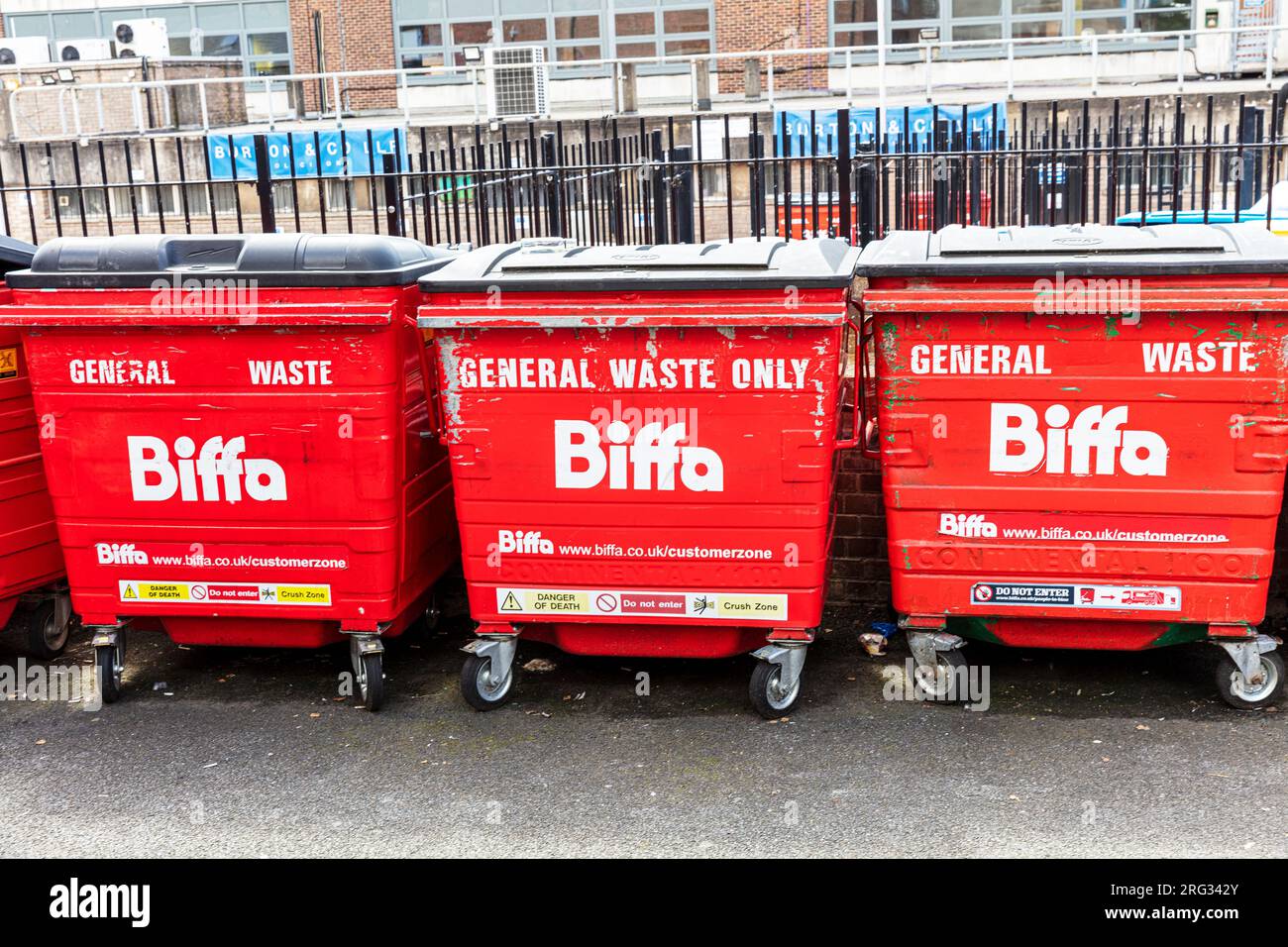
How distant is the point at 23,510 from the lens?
18.0 ft

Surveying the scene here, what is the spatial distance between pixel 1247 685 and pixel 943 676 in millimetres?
1033

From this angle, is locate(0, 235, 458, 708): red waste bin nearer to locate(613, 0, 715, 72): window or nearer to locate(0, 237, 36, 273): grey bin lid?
locate(0, 237, 36, 273): grey bin lid

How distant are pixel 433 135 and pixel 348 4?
783 cm

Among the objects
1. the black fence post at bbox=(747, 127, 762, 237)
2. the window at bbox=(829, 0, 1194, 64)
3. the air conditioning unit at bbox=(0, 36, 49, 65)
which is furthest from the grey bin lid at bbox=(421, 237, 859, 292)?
the air conditioning unit at bbox=(0, 36, 49, 65)

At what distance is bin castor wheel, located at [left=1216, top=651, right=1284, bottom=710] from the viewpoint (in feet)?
15.5

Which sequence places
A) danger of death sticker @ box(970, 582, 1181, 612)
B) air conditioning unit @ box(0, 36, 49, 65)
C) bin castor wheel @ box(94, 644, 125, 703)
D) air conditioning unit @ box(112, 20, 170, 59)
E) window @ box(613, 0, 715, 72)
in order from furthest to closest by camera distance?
1. air conditioning unit @ box(0, 36, 49, 65)
2. window @ box(613, 0, 715, 72)
3. air conditioning unit @ box(112, 20, 170, 59)
4. bin castor wheel @ box(94, 644, 125, 703)
5. danger of death sticker @ box(970, 582, 1181, 612)

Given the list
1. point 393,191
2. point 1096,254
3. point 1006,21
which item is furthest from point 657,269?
point 1006,21

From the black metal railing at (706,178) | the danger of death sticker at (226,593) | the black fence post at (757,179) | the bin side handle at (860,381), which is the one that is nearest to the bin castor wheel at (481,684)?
the danger of death sticker at (226,593)

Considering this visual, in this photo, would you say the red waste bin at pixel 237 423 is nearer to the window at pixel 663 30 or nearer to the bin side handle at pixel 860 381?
the bin side handle at pixel 860 381

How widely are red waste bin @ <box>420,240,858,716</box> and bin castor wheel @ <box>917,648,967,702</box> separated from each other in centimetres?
49

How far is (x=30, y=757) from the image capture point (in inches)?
189

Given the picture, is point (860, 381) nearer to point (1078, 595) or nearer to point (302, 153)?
point (1078, 595)

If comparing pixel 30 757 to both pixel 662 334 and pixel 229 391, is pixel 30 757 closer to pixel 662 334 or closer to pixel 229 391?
pixel 229 391

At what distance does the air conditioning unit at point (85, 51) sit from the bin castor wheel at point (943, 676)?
89.1ft
